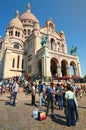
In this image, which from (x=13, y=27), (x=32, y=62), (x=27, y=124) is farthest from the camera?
(x=13, y=27)

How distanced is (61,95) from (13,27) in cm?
3921

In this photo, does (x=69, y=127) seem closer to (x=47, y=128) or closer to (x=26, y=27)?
(x=47, y=128)

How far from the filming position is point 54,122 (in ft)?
19.8

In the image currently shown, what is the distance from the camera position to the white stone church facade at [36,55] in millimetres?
29403

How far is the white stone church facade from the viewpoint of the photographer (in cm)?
2940

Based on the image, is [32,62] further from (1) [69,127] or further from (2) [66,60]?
(1) [69,127]

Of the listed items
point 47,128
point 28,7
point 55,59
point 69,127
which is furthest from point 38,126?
point 28,7

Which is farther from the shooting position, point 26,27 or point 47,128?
point 26,27

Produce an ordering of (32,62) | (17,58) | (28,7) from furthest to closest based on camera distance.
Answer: (28,7) → (17,58) → (32,62)

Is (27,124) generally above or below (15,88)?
below

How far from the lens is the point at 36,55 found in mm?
33000

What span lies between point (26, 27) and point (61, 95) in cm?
4593

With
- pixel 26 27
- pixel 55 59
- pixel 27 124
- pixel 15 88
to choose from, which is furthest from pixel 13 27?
pixel 27 124

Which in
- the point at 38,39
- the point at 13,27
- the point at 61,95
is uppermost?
the point at 13,27
